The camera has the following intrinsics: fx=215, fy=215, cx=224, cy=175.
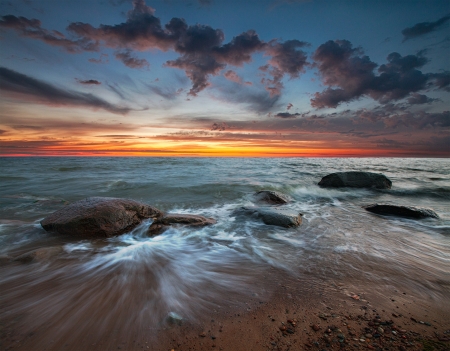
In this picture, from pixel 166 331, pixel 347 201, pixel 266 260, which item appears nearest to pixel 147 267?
pixel 166 331

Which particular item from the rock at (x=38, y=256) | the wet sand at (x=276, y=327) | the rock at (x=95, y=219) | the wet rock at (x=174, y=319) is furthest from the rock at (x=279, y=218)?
the rock at (x=38, y=256)

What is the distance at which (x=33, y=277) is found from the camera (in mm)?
3488

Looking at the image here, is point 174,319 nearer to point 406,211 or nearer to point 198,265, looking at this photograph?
point 198,265

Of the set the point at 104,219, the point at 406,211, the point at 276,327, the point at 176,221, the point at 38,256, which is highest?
the point at 276,327

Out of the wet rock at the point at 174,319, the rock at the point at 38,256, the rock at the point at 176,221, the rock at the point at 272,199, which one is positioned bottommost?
the rock at the point at 272,199

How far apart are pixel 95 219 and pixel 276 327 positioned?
470cm

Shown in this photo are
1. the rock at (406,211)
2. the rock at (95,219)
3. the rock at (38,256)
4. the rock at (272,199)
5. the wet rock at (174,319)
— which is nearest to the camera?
the wet rock at (174,319)

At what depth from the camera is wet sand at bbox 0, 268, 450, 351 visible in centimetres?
209

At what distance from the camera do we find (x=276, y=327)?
7.57ft

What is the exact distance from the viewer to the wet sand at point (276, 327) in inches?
82.2

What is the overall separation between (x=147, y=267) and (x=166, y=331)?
1.74 metres

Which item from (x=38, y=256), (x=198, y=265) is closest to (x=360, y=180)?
(x=198, y=265)

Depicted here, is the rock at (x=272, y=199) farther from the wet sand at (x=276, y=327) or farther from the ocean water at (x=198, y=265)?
the wet sand at (x=276, y=327)

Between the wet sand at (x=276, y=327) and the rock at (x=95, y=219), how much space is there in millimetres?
2413
